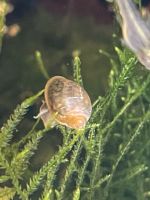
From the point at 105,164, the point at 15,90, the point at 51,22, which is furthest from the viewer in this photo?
the point at 51,22

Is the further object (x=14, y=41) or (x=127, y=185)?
(x=14, y=41)

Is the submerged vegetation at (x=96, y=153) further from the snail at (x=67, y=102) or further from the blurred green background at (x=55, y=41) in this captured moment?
the blurred green background at (x=55, y=41)

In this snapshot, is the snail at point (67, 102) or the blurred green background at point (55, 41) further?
the blurred green background at point (55, 41)

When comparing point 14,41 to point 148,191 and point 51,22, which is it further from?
point 148,191

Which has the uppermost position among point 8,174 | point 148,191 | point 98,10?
point 8,174

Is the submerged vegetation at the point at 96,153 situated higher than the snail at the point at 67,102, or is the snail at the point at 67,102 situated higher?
the snail at the point at 67,102

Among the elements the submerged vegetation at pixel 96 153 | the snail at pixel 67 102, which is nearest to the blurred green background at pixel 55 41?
the submerged vegetation at pixel 96 153

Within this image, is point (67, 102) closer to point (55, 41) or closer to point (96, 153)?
point (96, 153)

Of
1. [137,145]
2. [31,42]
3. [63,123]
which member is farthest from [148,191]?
[31,42]
